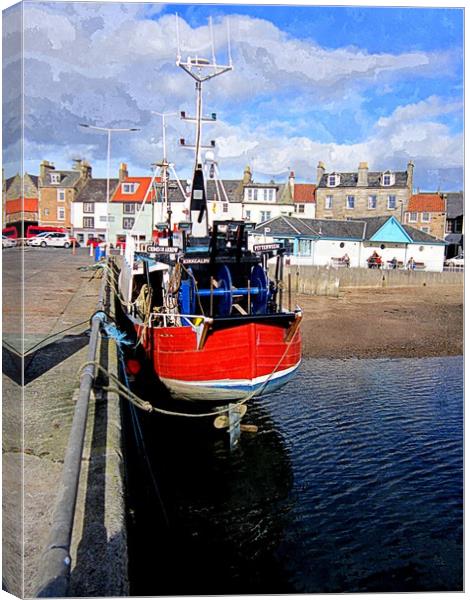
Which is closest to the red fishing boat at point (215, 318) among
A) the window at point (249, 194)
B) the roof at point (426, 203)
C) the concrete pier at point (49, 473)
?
the concrete pier at point (49, 473)

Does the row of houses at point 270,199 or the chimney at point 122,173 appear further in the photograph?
the chimney at point 122,173

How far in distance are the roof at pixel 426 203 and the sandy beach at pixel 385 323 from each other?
34.2 ft

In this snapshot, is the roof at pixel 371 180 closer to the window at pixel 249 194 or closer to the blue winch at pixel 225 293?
the window at pixel 249 194

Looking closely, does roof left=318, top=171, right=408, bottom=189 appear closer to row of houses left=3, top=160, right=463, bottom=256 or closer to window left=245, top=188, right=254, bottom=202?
row of houses left=3, top=160, right=463, bottom=256

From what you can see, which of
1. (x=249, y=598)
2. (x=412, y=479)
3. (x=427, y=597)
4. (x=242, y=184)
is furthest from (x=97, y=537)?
(x=242, y=184)

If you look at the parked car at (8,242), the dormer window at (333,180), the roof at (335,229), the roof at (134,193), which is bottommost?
the parked car at (8,242)

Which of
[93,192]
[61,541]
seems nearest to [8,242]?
[61,541]

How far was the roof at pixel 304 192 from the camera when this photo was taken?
47000mm

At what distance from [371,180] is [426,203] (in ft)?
21.7

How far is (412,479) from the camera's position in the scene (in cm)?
798

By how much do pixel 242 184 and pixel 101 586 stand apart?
44.9 m

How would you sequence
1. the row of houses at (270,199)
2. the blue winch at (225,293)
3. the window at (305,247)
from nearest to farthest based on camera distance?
the blue winch at (225,293), the window at (305,247), the row of houses at (270,199)

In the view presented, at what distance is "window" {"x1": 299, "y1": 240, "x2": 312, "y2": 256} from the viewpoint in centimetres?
3434

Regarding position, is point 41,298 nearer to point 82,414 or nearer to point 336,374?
point 336,374
